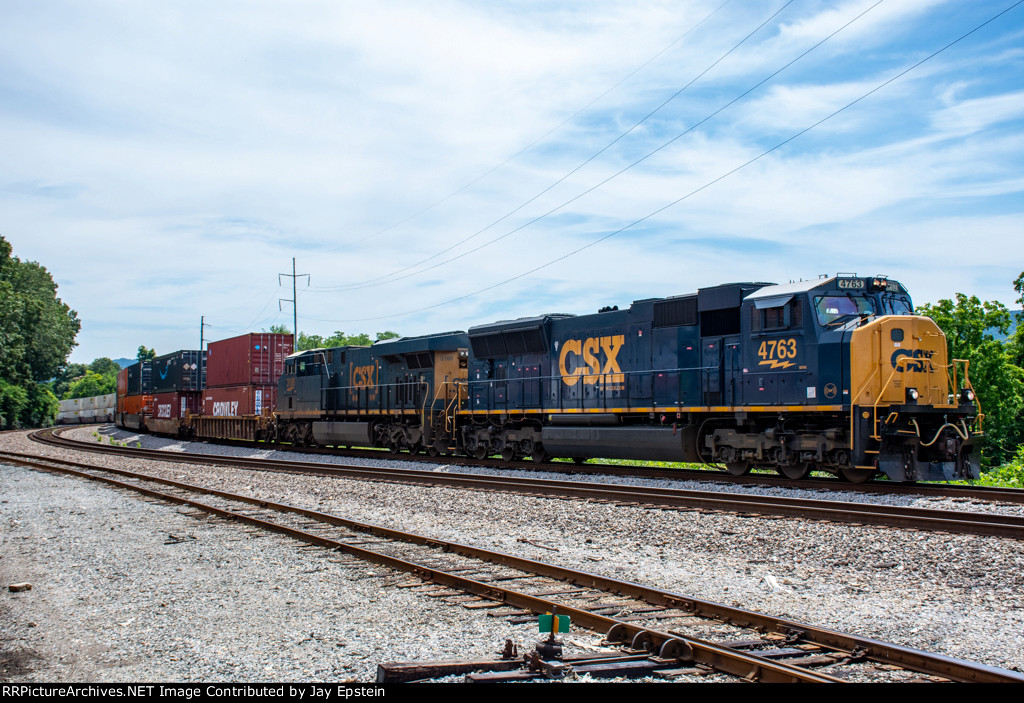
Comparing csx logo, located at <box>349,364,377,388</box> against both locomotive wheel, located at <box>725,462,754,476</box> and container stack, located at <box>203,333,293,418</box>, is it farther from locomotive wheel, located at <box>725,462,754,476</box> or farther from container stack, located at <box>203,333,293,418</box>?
locomotive wheel, located at <box>725,462,754,476</box>

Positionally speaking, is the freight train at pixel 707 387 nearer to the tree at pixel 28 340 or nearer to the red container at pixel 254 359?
the red container at pixel 254 359

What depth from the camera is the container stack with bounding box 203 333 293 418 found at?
109 ft

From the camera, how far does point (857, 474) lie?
13789mm

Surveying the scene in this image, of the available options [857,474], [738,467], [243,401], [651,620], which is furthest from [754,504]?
[243,401]

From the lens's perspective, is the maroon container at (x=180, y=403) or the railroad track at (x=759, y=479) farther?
the maroon container at (x=180, y=403)

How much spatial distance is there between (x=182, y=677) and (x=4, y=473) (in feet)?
61.0

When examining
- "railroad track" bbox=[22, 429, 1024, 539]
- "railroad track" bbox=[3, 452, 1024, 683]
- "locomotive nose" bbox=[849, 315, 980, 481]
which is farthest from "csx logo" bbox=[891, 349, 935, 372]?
"railroad track" bbox=[3, 452, 1024, 683]

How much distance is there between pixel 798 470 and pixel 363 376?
1665 cm

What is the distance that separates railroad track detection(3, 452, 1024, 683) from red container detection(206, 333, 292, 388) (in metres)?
25.0

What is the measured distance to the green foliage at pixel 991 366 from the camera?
48156mm

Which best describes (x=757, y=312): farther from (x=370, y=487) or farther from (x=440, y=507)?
(x=370, y=487)

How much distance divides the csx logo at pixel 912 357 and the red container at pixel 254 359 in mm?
25812

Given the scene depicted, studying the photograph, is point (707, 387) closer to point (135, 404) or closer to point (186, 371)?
point (186, 371)

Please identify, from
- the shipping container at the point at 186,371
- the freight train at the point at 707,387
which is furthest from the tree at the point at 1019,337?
the shipping container at the point at 186,371
